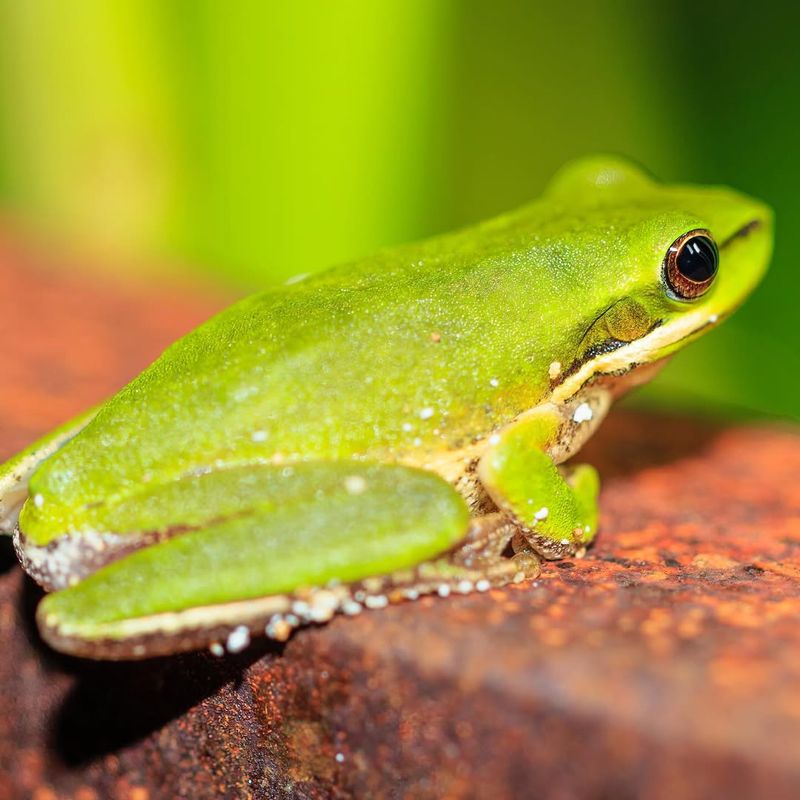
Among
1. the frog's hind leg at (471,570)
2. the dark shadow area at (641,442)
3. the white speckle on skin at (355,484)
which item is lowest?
the dark shadow area at (641,442)

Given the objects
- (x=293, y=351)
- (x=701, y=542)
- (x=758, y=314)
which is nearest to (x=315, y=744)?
(x=293, y=351)

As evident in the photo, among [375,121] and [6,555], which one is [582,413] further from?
[375,121]

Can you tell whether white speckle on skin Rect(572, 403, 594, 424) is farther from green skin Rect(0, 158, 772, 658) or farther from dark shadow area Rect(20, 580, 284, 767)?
dark shadow area Rect(20, 580, 284, 767)

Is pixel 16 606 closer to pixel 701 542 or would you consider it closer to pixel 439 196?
pixel 701 542

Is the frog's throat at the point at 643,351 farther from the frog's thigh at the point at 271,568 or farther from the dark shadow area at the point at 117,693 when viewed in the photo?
the dark shadow area at the point at 117,693

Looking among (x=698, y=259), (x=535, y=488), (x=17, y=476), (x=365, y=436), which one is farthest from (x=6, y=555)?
(x=698, y=259)

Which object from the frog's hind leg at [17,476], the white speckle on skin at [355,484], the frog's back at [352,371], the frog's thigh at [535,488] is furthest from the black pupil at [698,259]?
the frog's hind leg at [17,476]
